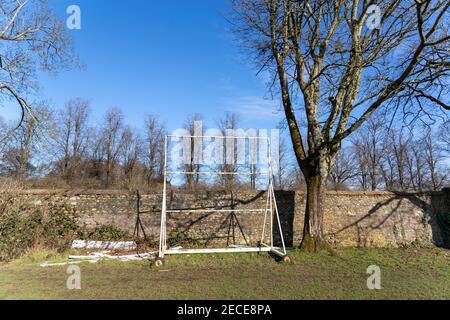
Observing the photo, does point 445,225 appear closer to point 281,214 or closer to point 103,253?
point 281,214

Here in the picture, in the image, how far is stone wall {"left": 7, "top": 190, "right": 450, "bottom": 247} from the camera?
9.36 metres

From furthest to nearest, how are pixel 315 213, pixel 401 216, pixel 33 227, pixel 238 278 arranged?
pixel 401 216 → pixel 33 227 → pixel 315 213 → pixel 238 278

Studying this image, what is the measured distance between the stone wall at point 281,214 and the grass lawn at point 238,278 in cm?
164

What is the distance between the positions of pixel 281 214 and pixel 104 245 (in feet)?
19.1

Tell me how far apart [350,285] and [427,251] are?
5.51 m

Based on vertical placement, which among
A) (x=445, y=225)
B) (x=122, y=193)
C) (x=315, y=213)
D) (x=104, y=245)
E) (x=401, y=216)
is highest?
(x=122, y=193)

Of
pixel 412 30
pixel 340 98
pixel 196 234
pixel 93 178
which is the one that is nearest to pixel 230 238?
pixel 196 234

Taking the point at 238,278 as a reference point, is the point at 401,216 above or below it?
above

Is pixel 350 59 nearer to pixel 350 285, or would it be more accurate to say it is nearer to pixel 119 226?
pixel 350 285

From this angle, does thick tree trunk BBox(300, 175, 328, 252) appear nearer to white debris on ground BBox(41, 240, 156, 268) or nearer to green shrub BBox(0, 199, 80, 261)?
white debris on ground BBox(41, 240, 156, 268)

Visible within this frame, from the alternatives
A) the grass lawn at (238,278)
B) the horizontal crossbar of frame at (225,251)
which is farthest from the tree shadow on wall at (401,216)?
the horizontal crossbar of frame at (225,251)

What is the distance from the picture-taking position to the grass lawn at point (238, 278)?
4.84 m

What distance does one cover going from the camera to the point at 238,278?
19.2 ft

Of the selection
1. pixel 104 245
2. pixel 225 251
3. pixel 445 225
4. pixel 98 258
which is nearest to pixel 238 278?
pixel 225 251
